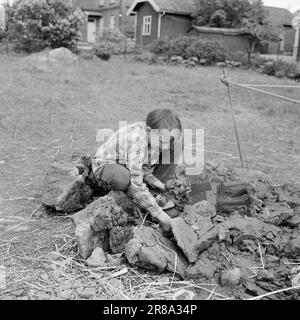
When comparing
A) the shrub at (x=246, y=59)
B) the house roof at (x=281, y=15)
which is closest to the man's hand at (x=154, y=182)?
the shrub at (x=246, y=59)

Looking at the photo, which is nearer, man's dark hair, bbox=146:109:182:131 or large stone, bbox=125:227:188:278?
large stone, bbox=125:227:188:278

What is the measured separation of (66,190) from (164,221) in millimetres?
936

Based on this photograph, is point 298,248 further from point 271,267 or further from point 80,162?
point 80,162

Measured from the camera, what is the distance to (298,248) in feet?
9.23

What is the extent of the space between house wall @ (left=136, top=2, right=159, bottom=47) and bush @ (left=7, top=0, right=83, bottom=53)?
853cm

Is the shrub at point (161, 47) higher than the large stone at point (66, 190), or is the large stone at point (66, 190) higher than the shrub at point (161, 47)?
the shrub at point (161, 47)

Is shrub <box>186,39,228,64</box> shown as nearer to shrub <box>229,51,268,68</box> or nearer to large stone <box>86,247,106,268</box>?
shrub <box>229,51,268,68</box>

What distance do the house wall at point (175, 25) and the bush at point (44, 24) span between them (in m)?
8.47

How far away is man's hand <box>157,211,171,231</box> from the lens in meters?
2.94

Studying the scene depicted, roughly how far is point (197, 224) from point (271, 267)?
0.54m

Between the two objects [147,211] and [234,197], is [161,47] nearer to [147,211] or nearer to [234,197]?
[234,197]

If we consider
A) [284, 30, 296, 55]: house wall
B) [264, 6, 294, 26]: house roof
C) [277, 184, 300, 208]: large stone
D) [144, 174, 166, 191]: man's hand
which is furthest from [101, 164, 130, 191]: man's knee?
[264, 6, 294, 26]: house roof

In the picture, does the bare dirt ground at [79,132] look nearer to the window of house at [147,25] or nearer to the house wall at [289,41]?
the window of house at [147,25]

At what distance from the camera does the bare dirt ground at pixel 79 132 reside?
8.58 feet
